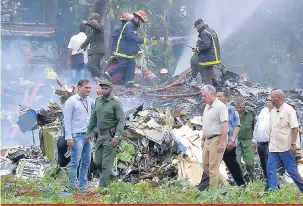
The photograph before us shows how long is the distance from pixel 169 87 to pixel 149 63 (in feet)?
13.5

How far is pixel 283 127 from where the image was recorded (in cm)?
868

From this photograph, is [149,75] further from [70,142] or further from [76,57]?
[70,142]

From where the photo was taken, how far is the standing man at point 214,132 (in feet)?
27.9

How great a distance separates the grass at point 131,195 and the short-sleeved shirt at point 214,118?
777 millimetres

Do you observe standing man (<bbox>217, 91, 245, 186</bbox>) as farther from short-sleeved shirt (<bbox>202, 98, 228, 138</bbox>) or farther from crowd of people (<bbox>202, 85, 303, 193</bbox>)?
short-sleeved shirt (<bbox>202, 98, 228, 138</bbox>)

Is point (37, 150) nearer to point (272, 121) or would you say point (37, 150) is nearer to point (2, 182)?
point (2, 182)

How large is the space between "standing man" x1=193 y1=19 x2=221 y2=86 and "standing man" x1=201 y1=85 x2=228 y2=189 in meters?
6.24

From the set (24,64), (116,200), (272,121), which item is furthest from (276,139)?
(24,64)

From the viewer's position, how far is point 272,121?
28.9 ft

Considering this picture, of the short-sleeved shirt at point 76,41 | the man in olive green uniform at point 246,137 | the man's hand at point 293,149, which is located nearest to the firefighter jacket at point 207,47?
the short-sleeved shirt at point 76,41

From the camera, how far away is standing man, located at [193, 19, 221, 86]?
48.6 ft

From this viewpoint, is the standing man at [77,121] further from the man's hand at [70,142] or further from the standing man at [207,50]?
the standing man at [207,50]

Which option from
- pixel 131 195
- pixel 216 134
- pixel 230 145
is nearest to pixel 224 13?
pixel 230 145

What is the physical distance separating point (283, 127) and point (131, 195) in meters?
2.28
